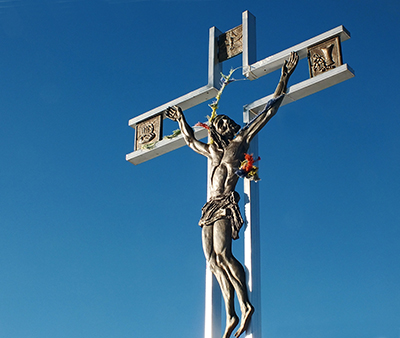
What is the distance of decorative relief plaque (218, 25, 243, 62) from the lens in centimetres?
685

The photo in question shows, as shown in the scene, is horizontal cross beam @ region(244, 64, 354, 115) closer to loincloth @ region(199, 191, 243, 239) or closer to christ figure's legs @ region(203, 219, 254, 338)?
loincloth @ region(199, 191, 243, 239)

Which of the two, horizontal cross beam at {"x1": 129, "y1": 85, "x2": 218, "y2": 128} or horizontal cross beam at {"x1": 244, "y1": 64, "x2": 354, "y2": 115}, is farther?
horizontal cross beam at {"x1": 129, "y1": 85, "x2": 218, "y2": 128}

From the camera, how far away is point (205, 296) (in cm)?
568

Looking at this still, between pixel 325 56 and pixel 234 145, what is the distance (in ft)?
3.97

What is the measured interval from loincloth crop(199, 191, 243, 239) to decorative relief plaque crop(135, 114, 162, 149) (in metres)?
1.47

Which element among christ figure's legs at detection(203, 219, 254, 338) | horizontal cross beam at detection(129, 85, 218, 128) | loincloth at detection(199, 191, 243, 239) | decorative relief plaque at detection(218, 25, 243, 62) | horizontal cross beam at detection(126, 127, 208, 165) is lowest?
christ figure's legs at detection(203, 219, 254, 338)

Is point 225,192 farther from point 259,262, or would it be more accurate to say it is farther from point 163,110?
point 163,110

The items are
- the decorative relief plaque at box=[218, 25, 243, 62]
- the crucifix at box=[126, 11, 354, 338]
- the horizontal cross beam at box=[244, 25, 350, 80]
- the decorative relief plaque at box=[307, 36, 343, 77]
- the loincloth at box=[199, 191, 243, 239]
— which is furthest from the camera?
the decorative relief plaque at box=[218, 25, 243, 62]

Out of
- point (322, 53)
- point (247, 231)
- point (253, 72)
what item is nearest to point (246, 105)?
point (253, 72)

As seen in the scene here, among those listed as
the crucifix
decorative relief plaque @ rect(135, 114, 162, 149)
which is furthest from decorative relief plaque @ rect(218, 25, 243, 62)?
decorative relief plaque @ rect(135, 114, 162, 149)

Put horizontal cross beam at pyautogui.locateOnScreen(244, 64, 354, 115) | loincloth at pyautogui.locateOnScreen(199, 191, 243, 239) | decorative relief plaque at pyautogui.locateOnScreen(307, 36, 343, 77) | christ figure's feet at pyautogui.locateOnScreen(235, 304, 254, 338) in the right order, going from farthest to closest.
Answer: decorative relief plaque at pyautogui.locateOnScreen(307, 36, 343, 77) < horizontal cross beam at pyautogui.locateOnScreen(244, 64, 354, 115) < loincloth at pyautogui.locateOnScreen(199, 191, 243, 239) < christ figure's feet at pyautogui.locateOnScreen(235, 304, 254, 338)

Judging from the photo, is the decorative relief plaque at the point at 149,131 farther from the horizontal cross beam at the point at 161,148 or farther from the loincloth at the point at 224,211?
the loincloth at the point at 224,211

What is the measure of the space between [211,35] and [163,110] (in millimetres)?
984

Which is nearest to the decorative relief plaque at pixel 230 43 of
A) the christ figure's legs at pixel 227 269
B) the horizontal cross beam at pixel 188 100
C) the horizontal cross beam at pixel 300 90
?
the horizontal cross beam at pixel 188 100
